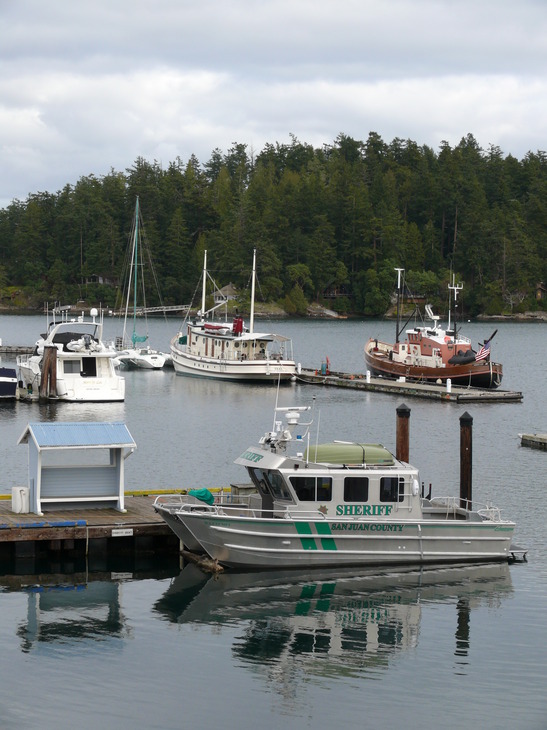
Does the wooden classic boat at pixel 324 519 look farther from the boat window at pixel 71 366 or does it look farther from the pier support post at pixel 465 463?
the boat window at pixel 71 366

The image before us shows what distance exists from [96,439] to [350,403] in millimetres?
35493

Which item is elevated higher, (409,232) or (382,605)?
(409,232)

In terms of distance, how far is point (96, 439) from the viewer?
2923 cm

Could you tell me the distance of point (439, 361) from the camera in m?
71.9

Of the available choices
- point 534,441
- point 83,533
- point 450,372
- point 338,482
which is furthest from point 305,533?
point 450,372

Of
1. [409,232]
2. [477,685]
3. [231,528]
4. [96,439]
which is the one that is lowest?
[477,685]

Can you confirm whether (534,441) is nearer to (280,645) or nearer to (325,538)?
(325,538)

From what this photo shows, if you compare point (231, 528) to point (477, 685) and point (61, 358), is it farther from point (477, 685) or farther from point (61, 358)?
point (61, 358)

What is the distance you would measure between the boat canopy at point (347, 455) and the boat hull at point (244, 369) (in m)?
43.7

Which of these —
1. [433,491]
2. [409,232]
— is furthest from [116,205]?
[433,491]

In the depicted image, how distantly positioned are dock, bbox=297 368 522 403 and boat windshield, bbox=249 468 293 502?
3690 centimetres

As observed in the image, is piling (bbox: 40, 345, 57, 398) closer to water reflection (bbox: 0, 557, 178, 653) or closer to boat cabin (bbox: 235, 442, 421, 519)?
water reflection (bbox: 0, 557, 178, 653)

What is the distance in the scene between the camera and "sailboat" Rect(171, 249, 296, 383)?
74500 mm

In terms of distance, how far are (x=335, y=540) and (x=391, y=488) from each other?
71.3 inches
